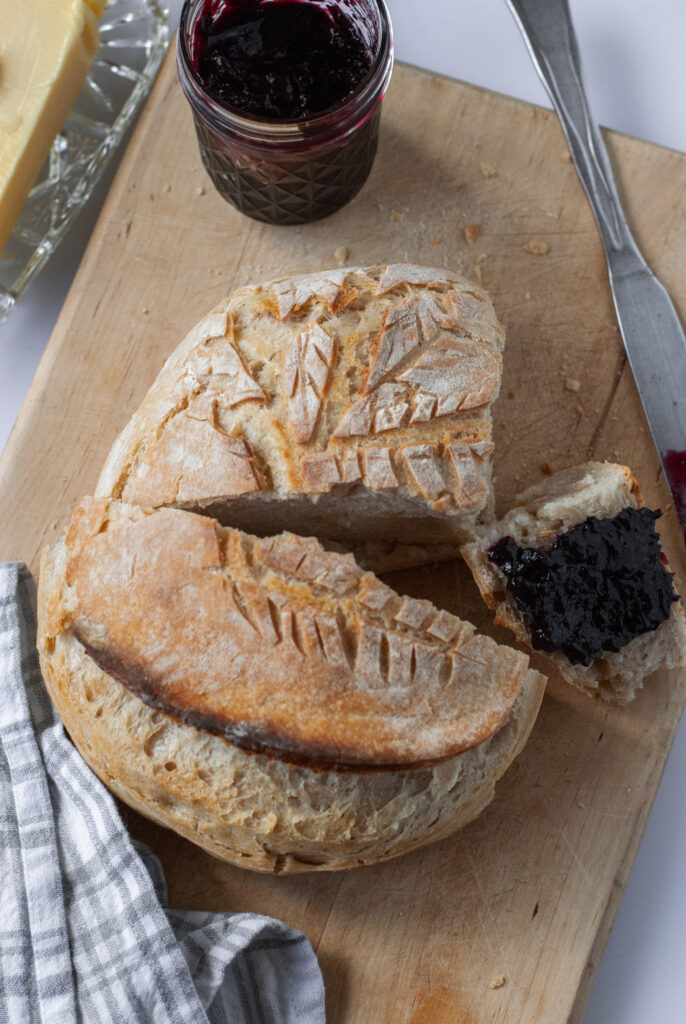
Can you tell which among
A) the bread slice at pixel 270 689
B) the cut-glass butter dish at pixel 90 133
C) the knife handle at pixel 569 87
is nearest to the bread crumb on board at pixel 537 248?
the knife handle at pixel 569 87

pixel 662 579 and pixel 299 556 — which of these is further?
pixel 662 579

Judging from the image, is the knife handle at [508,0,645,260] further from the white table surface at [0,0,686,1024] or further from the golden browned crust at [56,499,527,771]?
the golden browned crust at [56,499,527,771]

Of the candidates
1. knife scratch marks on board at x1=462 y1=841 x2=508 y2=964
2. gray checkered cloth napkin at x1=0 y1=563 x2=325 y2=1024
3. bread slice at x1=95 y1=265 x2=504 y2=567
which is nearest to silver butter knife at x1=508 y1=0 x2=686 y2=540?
bread slice at x1=95 y1=265 x2=504 y2=567

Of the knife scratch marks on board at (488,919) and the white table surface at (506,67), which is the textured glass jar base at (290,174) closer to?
the white table surface at (506,67)

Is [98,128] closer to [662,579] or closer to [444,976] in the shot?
[662,579]

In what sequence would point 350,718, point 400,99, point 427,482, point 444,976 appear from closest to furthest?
point 350,718 < point 427,482 < point 444,976 < point 400,99

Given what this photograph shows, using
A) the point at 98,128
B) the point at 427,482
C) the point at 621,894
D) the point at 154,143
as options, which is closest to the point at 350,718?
the point at 427,482

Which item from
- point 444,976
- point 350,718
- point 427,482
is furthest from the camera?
point 444,976
